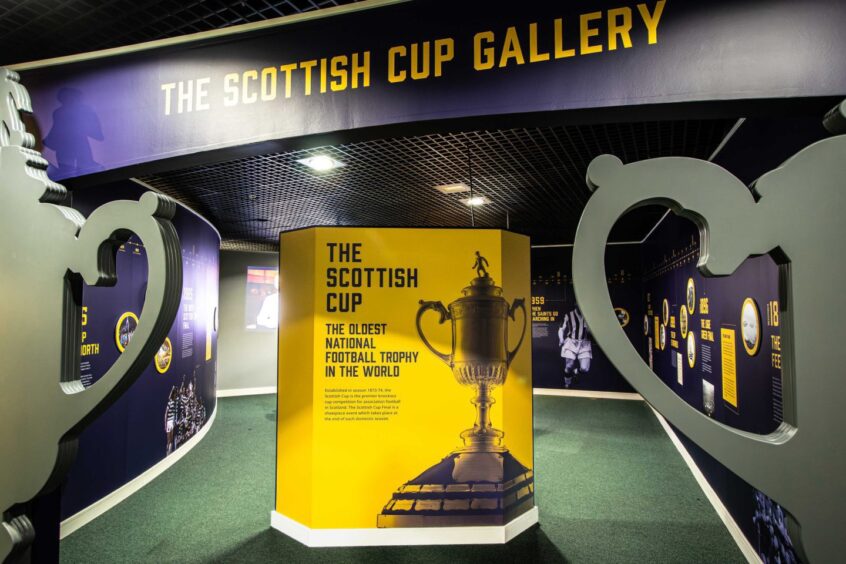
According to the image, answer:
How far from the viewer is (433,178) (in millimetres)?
4180

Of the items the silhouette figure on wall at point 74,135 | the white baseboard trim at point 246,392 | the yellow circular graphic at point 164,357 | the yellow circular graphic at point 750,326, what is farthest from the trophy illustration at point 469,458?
the white baseboard trim at point 246,392

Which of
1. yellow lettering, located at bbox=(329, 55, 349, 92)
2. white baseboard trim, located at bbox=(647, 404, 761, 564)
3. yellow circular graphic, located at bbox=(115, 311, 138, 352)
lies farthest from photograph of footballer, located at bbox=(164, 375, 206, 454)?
white baseboard trim, located at bbox=(647, 404, 761, 564)

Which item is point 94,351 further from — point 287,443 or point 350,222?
point 350,222

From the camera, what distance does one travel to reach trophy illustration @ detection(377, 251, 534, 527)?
3008 mm

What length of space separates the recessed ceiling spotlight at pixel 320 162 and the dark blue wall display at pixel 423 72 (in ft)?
5.78

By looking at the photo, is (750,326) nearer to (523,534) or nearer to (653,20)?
(523,534)

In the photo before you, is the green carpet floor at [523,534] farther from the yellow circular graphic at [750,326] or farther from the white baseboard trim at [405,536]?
the yellow circular graphic at [750,326]

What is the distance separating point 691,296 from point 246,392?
7.20 meters

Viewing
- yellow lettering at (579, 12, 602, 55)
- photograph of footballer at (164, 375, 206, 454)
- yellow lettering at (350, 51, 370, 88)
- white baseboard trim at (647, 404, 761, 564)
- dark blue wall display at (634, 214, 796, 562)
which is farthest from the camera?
photograph of footballer at (164, 375, 206, 454)

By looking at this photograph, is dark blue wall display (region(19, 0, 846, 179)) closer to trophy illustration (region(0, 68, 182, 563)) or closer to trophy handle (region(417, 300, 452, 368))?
trophy illustration (region(0, 68, 182, 563))

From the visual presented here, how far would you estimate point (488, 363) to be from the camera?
3018mm

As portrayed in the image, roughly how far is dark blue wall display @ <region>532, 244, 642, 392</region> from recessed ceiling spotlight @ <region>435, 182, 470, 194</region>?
157 inches

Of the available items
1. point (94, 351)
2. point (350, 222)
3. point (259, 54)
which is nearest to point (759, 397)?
point (259, 54)

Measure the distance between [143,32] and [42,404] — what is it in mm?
1627
